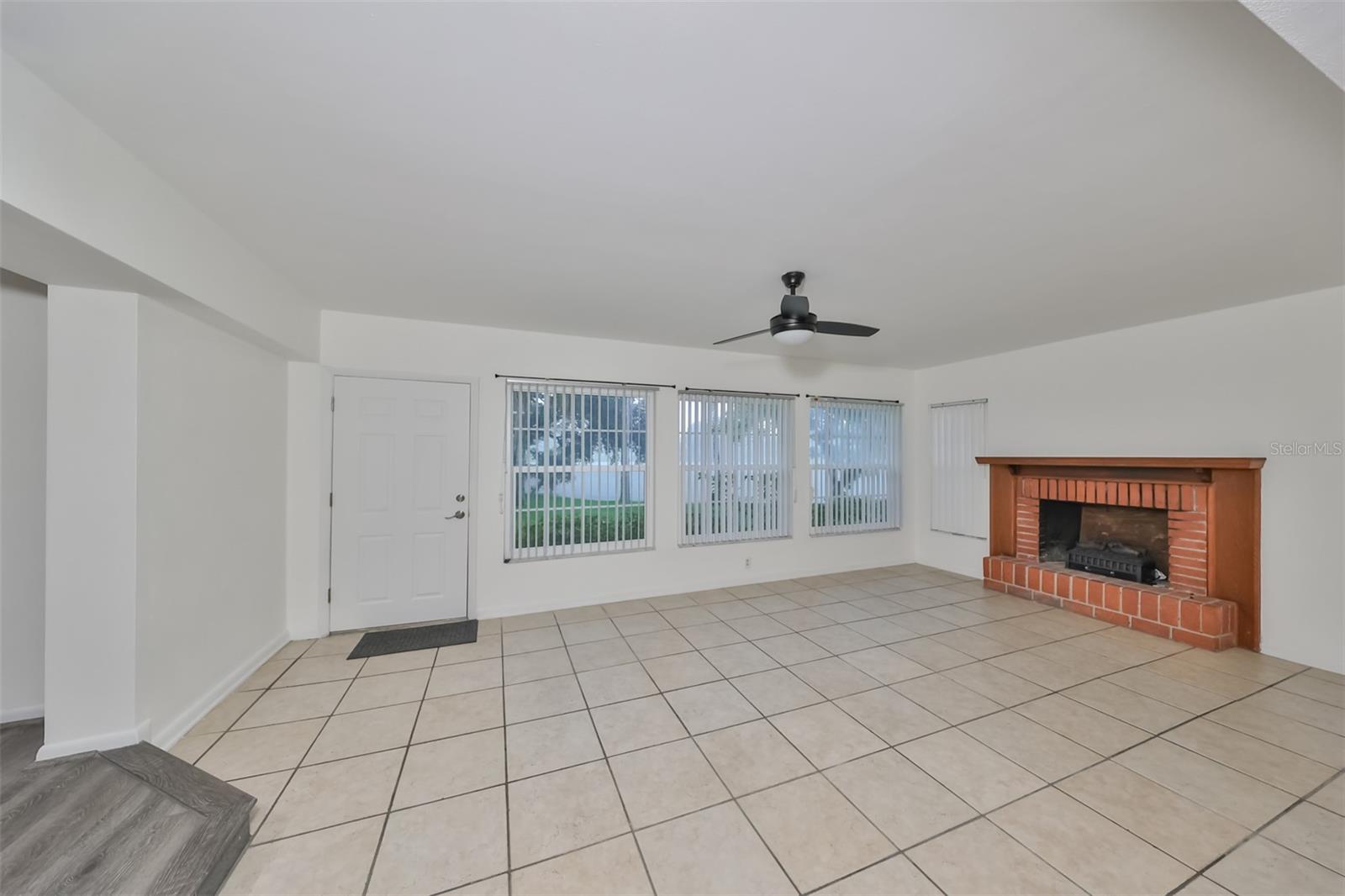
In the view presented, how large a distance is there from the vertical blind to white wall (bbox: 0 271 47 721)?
23.4ft

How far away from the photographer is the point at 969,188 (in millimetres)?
1990

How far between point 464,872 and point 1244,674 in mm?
4586

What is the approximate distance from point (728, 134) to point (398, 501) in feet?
11.8

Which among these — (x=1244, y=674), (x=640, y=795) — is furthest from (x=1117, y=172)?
(x=1244, y=674)

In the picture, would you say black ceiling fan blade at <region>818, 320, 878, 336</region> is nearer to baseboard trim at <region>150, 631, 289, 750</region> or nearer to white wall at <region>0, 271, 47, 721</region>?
baseboard trim at <region>150, 631, 289, 750</region>

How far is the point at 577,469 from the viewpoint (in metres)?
4.35

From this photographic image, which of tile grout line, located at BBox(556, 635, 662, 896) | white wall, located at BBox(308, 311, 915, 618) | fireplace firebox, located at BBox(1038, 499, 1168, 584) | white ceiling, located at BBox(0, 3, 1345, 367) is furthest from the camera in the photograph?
fireplace firebox, located at BBox(1038, 499, 1168, 584)

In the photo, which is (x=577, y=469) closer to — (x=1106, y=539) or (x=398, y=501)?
(x=398, y=501)

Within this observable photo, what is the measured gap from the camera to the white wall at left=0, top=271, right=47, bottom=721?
2271 millimetres

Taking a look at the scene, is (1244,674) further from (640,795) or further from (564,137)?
(564,137)

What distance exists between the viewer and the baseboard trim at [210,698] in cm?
223
